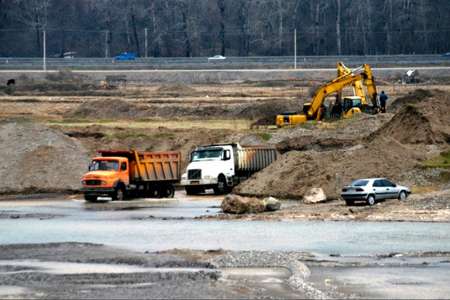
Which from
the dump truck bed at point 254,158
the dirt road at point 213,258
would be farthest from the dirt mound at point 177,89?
the dirt road at point 213,258

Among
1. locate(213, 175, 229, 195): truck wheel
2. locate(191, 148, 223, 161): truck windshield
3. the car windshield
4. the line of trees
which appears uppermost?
the line of trees

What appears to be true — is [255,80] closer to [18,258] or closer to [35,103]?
[35,103]

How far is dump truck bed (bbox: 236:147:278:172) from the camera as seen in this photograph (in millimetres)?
57844

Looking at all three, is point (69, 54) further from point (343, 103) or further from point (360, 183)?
point (360, 183)

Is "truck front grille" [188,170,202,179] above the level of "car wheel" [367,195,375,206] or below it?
above

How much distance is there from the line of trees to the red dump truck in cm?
9896

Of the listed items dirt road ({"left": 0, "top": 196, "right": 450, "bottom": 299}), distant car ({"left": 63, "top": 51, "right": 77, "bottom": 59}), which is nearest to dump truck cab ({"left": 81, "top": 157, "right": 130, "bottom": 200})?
dirt road ({"left": 0, "top": 196, "right": 450, "bottom": 299})

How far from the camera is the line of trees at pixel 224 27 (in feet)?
504

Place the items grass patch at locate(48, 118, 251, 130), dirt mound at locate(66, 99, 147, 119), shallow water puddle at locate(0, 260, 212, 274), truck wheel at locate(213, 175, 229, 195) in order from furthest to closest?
dirt mound at locate(66, 99, 147, 119) → grass patch at locate(48, 118, 251, 130) → truck wheel at locate(213, 175, 229, 195) → shallow water puddle at locate(0, 260, 212, 274)

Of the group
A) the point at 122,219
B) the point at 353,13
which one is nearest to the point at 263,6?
the point at 353,13

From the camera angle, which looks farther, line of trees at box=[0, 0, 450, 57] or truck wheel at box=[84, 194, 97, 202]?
line of trees at box=[0, 0, 450, 57]

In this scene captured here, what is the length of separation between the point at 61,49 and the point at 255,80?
47470 millimetres

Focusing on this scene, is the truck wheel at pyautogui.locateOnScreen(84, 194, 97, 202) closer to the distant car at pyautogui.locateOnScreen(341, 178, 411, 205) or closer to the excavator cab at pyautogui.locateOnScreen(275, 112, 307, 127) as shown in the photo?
the distant car at pyautogui.locateOnScreen(341, 178, 411, 205)

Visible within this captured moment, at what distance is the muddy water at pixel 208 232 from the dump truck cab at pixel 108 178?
4.81 m
